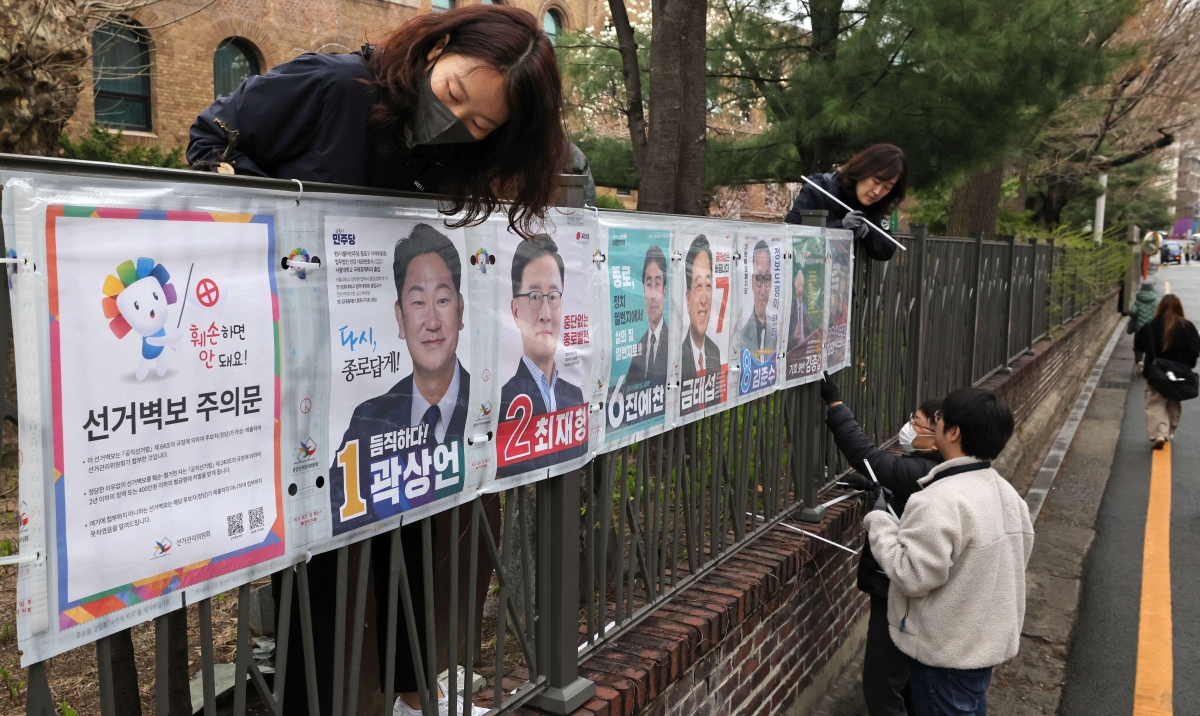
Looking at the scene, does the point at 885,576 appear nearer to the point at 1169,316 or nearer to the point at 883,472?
the point at 883,472

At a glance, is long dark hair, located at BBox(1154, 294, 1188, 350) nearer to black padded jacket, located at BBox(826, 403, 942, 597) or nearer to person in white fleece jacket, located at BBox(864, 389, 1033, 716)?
black padded jacket, located at BBox(826, 403, 942, 597)

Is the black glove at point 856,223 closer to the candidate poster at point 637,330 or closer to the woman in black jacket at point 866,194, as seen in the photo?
the woman in black jacket at point 866,194

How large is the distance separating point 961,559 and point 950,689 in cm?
53

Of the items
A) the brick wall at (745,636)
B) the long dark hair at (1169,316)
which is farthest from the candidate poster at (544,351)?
the long dark hair at (1169,316)

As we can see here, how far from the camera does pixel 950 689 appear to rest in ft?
11.9

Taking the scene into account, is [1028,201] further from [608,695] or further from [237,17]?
[608,695]

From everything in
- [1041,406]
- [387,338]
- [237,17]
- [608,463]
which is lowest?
[1041,406]

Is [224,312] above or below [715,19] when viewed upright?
below

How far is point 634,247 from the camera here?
9.71ft

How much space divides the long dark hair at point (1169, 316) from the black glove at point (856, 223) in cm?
702

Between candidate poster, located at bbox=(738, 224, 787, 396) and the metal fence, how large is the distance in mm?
183

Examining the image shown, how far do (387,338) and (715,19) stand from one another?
755 cm

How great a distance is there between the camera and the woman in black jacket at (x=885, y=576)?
406 cm

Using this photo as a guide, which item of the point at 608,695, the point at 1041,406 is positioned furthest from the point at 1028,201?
the point at 608,695
